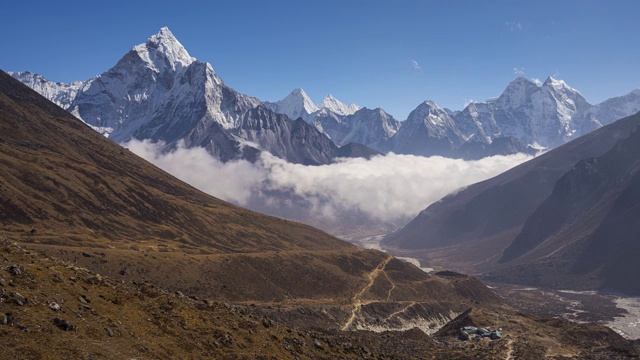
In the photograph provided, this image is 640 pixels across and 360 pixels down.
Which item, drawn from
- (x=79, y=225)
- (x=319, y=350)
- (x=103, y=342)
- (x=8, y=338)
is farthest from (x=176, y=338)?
(x=79, y=225)

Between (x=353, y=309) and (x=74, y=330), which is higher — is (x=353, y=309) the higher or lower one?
the lower one

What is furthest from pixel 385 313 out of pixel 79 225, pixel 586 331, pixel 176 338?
pixel 176 338

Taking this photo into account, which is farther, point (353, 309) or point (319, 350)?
point (353, 309)

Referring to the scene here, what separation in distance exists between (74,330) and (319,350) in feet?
111

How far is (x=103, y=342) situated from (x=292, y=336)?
1151 inches

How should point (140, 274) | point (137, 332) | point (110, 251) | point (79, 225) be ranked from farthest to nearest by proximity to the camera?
point (79, 225) → point (110, 251) → point (140, 274) → point (137, 332)

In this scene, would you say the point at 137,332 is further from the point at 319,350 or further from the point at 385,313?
the point at 385,313

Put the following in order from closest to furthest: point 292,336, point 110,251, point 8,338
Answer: point 8,338, point 292,336, point 110,251

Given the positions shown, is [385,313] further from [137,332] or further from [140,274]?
[137,332]

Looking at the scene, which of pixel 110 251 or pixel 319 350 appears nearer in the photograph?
pixel 319 350

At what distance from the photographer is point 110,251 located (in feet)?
525

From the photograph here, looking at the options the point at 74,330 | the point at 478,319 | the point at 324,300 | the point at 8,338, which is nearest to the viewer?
the point at 8,338

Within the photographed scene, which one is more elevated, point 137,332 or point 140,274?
point 137,332

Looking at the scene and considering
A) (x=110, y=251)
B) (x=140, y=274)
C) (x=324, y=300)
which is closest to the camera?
(x=140, y=274)
